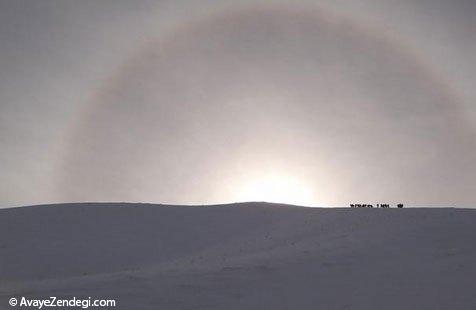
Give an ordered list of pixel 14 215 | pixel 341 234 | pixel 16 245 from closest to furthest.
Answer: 1. pixel 341 234
2. pixel 16 245
3. pixel 14 215

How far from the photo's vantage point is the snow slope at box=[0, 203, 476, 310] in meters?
16.2

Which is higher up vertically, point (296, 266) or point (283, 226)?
point (283, 226)

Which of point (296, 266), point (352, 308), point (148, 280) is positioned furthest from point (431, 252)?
point (148, 280)

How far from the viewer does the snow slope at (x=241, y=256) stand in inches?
639

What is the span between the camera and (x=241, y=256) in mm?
24953

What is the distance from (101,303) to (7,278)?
1268 cm

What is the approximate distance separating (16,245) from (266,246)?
1597 cm

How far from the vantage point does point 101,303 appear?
50.6 ft

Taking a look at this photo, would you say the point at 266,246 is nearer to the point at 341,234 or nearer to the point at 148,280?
the point at 341,234

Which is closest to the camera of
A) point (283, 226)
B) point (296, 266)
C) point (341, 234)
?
point (296, 266)

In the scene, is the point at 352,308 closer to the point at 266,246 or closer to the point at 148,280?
the point at 148,280

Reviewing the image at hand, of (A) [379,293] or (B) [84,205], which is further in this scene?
(B) [84,205]

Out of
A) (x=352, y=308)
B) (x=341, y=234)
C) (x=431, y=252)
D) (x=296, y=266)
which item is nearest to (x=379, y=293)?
(x=352, y=308)

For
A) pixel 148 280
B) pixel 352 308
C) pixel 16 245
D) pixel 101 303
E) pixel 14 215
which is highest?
pixel 14 215
